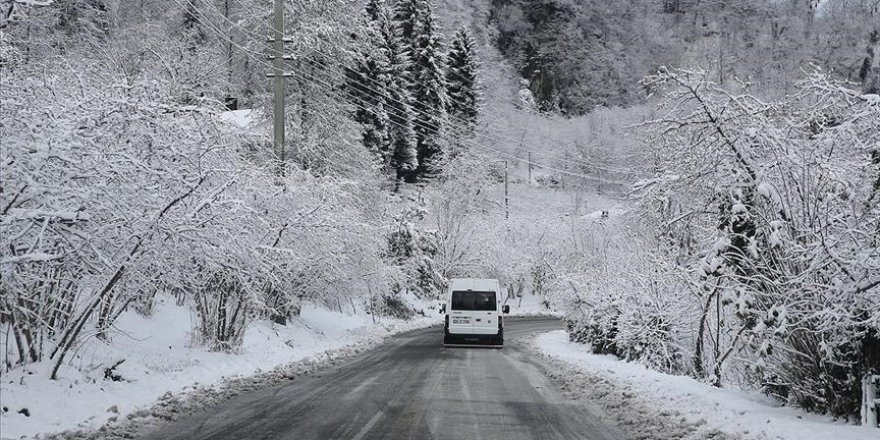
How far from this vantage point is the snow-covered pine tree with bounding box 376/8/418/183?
2398 inches

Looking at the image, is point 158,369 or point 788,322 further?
point 158,369

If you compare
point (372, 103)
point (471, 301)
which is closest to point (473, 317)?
point (471, 301)

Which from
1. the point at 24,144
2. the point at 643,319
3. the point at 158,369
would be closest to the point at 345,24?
the point at 643,319

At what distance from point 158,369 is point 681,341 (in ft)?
39.8

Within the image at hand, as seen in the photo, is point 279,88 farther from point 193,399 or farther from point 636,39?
point 636,39

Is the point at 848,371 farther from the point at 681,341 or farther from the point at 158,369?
the point at 158,369

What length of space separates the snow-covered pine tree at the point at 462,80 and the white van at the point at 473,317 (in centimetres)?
5197

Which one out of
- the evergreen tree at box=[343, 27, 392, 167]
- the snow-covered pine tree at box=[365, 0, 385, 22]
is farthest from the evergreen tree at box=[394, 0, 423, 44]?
the evergreen tree at box=[343, 27, 392, 167]

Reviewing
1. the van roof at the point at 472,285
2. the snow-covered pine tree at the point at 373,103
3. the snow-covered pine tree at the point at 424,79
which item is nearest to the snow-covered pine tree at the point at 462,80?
the snow-covered pine tree at the point at 424,79

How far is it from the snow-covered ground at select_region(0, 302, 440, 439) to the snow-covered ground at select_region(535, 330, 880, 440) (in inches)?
269

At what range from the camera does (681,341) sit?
17.9 meters

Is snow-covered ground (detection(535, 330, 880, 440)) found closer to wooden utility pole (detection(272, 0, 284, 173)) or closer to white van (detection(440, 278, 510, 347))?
white van (detection(440, 278, 510, 347))

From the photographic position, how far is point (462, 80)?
79.2 metres

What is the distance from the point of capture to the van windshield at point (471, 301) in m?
26.0
